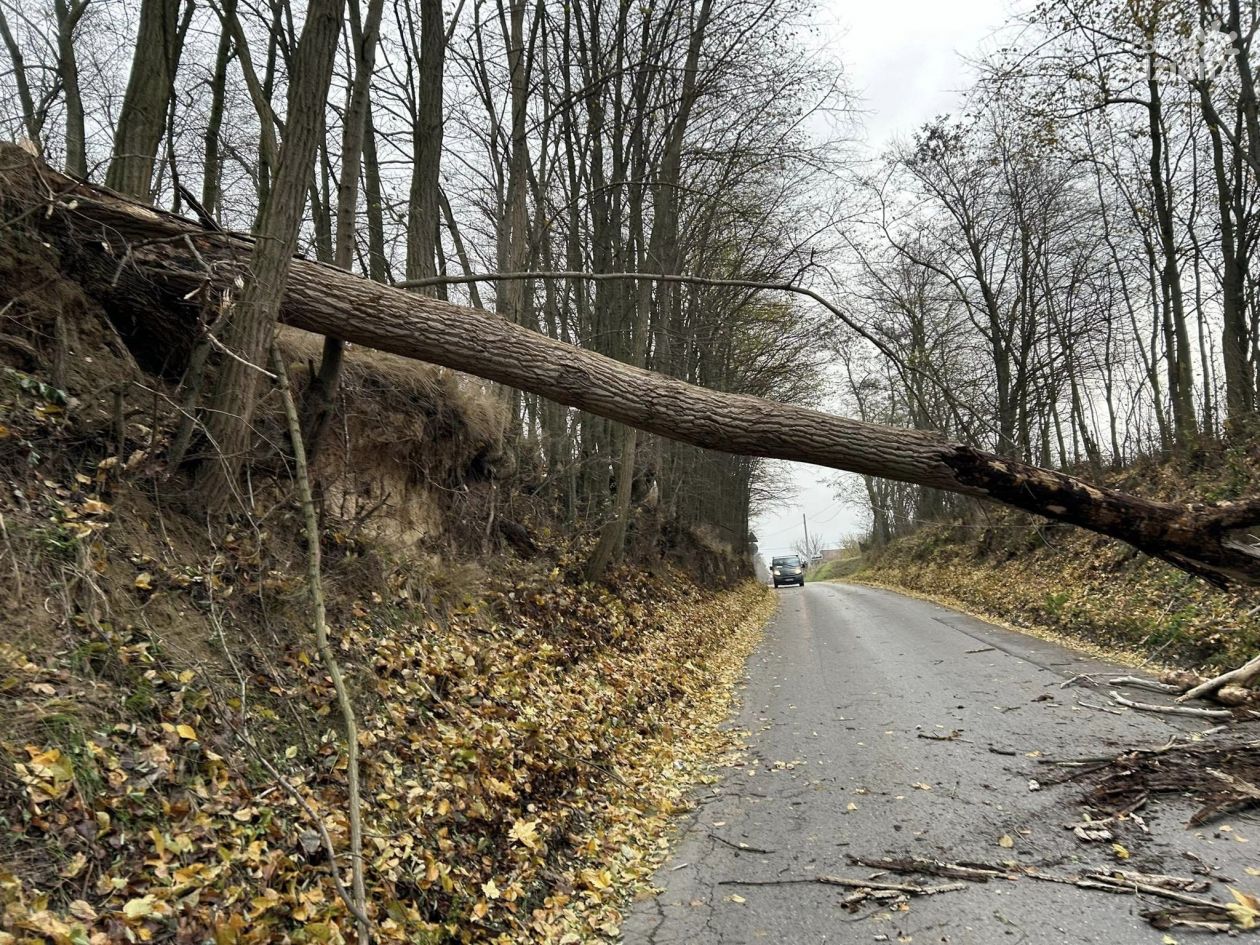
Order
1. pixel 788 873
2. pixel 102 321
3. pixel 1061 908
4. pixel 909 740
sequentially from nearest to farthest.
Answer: pixel 1061 908
pixel 788 873
pixel 102 321
pixel 909 740

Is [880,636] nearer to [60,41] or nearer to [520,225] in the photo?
[520,225]

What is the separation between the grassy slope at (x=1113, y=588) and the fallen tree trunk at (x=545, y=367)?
5.71 feet

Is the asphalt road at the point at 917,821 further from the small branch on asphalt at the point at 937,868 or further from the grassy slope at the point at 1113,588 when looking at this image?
the grassy slope at the point at 1113,588

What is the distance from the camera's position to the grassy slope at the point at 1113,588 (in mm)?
8633

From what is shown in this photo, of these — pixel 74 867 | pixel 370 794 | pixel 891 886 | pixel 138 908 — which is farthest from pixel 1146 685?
pixel 74 867

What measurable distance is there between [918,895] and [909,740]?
2.86 meters

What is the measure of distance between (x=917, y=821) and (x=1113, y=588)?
34.2 feet

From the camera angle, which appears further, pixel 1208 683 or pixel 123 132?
pixel 123 132

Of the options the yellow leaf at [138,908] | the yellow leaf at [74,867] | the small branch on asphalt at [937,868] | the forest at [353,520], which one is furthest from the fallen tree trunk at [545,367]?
the yellow leaf at [138,908]

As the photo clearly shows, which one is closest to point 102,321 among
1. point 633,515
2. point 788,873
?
point 788,873

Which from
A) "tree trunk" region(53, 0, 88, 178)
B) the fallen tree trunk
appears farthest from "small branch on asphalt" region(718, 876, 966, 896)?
"tree trunk" region(53, 0, 88, 178)

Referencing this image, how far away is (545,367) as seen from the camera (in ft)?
19.2

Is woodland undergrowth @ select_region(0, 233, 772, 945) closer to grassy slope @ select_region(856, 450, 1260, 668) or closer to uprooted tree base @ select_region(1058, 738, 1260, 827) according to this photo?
uprooted tree base @ select_region(1058, 738, 1260, 827)

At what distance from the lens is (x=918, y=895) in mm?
3645
